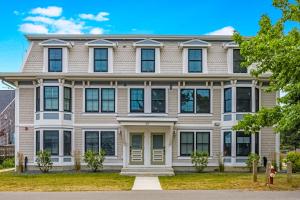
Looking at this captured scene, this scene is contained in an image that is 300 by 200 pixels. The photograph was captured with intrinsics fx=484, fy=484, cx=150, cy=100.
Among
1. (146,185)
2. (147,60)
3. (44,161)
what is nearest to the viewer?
(146,185)

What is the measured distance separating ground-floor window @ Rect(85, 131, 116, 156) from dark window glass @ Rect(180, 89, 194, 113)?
15.0 ft

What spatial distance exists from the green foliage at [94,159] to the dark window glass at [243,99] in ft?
28.0

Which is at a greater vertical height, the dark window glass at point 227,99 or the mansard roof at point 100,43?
the mansard roof at point 100,43

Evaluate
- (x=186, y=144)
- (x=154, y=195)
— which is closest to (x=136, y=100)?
(x=186, y=144)

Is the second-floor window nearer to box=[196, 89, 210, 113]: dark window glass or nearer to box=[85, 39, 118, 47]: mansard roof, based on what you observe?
box=[196, 89, 210, 113]: dark window glass

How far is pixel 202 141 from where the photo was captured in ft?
96.9

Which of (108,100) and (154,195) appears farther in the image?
(108,100)

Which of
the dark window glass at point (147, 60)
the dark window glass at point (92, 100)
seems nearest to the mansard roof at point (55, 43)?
the dark window glass at point (92, 100)

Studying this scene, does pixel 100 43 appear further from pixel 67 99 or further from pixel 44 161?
pixel 44 161

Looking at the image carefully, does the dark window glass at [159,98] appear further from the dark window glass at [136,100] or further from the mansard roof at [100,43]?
the mansard roof at [100,43]

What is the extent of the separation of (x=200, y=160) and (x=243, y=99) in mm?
4402

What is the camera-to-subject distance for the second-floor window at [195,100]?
29625 mm

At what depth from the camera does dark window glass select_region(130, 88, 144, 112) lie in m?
29.5

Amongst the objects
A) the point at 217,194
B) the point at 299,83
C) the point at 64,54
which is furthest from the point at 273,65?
the point at 64,54
